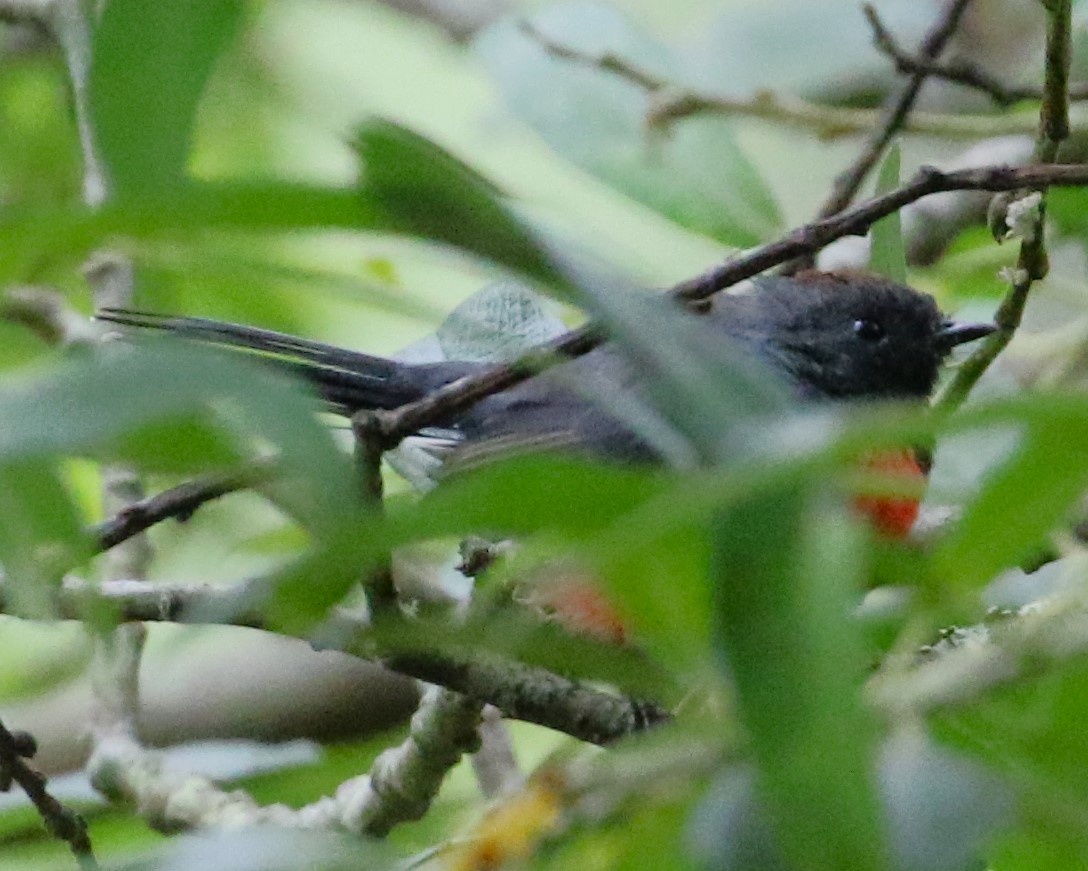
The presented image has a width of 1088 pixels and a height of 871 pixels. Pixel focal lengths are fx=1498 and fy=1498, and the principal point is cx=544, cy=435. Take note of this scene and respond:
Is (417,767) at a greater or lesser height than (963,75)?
lesser

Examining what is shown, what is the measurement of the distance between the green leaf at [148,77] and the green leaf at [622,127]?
1.37 m

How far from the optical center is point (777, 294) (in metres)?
2.46

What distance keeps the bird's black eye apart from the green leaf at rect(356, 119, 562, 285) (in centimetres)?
188

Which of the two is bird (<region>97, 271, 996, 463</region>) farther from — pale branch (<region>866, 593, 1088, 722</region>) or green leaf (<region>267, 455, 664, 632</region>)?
green leaf (<region>267, 455, 664, 632</region>)

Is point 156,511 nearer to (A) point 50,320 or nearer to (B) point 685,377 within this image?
(B) point 685,377

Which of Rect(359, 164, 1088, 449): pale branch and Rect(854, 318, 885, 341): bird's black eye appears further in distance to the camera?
Rect(854, 318, 885, 341): bird's black eye

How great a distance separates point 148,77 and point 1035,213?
762 millimetres

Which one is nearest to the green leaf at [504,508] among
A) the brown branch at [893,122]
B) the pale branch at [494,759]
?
the pale branch at [494,759]

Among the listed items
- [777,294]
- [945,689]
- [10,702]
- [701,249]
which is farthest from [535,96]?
[945,689]

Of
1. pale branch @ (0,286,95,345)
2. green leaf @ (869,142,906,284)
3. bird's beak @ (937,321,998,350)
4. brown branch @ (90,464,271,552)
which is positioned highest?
green leaf @ (869,142,906,284)

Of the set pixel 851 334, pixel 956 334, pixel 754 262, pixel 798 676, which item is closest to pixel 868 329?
pixel 851 334

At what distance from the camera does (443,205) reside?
1.58 ft

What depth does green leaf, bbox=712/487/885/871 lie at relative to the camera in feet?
1.35

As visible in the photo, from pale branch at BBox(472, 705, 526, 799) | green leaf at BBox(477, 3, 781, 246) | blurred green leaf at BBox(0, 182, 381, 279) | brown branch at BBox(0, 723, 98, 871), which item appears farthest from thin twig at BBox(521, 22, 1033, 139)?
blurred green leaf at BBox(0, 182, 381, 279)
